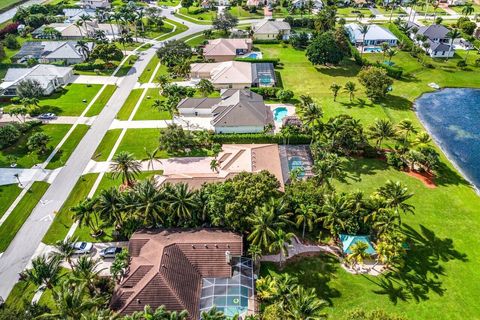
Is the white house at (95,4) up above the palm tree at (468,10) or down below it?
above

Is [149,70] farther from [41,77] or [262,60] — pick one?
[262,60]

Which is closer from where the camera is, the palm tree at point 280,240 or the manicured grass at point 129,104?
the palm tree at point 280,240

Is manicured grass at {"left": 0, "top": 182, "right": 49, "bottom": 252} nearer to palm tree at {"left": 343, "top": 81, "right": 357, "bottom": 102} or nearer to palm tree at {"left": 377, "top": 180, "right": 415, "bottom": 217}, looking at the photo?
palm tree at {"left": 377, "top": 180, "right": 415, "bottom": 217}

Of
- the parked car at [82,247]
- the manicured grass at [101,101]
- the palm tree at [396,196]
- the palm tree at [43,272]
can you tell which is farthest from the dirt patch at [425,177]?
the manicured grass at [101,101]

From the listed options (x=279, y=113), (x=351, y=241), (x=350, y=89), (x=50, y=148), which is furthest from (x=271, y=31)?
(x=351, y=241)

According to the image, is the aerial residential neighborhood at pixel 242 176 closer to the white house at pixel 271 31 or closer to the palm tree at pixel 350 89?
the white house at pixel 271 31

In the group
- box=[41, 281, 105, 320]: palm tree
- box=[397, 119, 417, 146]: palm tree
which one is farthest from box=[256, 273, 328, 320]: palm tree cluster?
box=[397, 119, 417, 146]: palm tree
